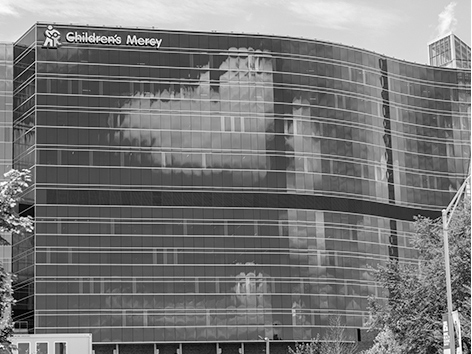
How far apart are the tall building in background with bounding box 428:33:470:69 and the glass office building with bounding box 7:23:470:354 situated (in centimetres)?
4565

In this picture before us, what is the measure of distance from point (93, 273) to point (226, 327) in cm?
1640

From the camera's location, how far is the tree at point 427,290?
55688 millimetres

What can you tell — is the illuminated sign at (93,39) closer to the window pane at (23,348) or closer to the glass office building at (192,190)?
the glass office building at (192,190)

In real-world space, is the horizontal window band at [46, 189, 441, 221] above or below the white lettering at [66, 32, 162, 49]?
below

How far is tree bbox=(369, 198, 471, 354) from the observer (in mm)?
55688

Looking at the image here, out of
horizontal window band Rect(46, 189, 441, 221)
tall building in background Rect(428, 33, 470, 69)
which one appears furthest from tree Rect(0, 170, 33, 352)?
tall building in background Rect(428, 33, 470, 69)

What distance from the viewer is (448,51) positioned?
17388 cm

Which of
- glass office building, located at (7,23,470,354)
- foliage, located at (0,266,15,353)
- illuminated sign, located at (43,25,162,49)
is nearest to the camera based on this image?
foliage, located at (0,266,15,353)

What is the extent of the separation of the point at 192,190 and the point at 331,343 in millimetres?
23868

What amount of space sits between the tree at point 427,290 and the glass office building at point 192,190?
171 ft

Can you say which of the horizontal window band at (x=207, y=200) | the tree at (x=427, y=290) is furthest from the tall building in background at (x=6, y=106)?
the tree at (x=427, y=290)

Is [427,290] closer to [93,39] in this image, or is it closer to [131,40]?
[131,40]

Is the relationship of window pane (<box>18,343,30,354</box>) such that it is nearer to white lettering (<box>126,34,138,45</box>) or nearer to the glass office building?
the glass office building

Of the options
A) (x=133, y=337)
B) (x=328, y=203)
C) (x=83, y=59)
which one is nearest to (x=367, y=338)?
(x=328, y=203)
